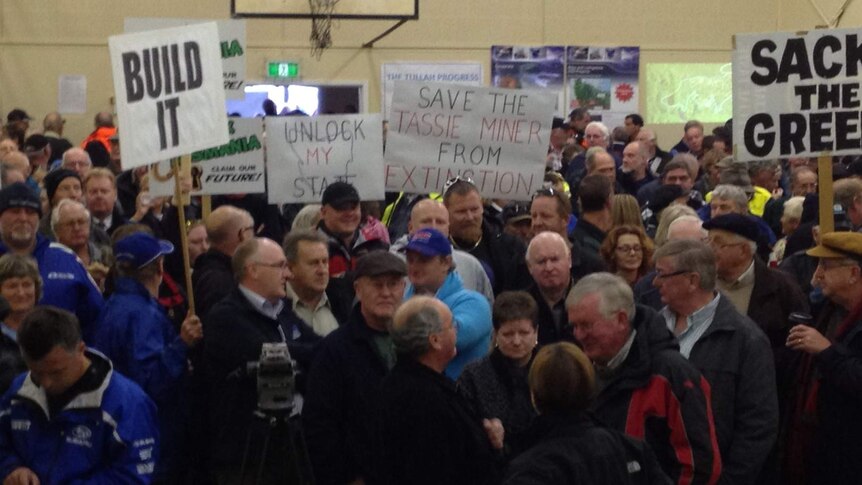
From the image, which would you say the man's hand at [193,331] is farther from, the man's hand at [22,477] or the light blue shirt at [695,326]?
the light blue shirt at [695,326]

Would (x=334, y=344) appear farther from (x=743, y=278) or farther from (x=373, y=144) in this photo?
(x=373, y=144)

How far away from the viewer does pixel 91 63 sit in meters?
21.8

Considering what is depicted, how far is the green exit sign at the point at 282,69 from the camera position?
22141 millimetres

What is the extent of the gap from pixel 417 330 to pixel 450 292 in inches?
54.8

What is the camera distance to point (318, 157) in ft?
35.4

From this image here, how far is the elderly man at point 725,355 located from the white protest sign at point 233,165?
4.90 meters

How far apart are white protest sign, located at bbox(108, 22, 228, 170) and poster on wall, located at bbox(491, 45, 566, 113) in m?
15.1

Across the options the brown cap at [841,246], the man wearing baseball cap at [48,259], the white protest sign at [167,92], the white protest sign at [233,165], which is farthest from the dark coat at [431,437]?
the white protest sign at [233,165]

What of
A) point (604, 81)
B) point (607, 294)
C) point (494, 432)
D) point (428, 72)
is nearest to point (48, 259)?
point (494, 432)

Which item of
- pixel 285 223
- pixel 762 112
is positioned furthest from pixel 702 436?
pixel 285 223

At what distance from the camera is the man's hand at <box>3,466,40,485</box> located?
5590mm

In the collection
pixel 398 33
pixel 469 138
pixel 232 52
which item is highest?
pixel 398 33

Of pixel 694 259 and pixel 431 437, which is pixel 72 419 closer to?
pixel 431 437

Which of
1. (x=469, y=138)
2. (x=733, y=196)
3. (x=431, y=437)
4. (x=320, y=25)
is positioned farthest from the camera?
(x=320, y=25)
